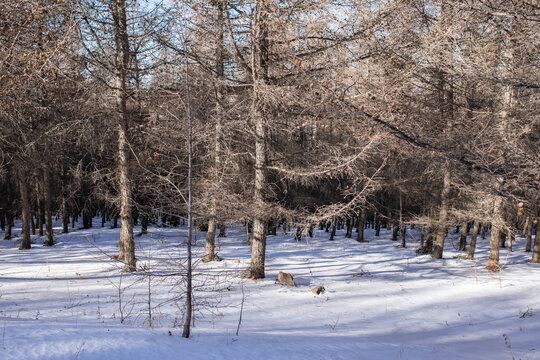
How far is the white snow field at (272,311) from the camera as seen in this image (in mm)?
5051

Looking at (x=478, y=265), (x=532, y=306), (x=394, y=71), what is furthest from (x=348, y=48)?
(x=478, y=265)

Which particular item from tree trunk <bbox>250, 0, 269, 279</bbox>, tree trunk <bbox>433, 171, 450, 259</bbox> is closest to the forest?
tree trunk <bbox>250, 0, 269, 279</bbox>

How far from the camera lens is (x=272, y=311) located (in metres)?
8.69

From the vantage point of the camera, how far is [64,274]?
39.5ft

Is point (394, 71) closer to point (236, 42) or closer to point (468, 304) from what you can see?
point (236, 42)

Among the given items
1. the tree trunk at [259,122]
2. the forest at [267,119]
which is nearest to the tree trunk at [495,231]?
the forest at [267,119]

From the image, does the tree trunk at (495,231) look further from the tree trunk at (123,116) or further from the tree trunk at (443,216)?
the tree trunk at (123,116)

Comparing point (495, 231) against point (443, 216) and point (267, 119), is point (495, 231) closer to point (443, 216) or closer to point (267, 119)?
point (443, 216)

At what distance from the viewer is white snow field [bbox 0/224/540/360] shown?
5.05m

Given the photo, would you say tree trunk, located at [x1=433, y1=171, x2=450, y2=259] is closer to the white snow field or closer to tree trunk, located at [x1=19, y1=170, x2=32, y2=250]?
the white snow field

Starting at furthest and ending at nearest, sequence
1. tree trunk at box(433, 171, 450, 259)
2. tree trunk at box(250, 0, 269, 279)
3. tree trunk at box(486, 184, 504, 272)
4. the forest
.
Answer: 1. tree trunk at box(433, 171, 450, 259)
2. tree trunk at box(486, 184, 504, 272)
3. tree trunk at box(250, 0, 269, 279)
4. the forest

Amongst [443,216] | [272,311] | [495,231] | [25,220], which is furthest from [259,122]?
[25,220]

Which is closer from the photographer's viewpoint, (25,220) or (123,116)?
(123,116)

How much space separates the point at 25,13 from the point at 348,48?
283 inches
